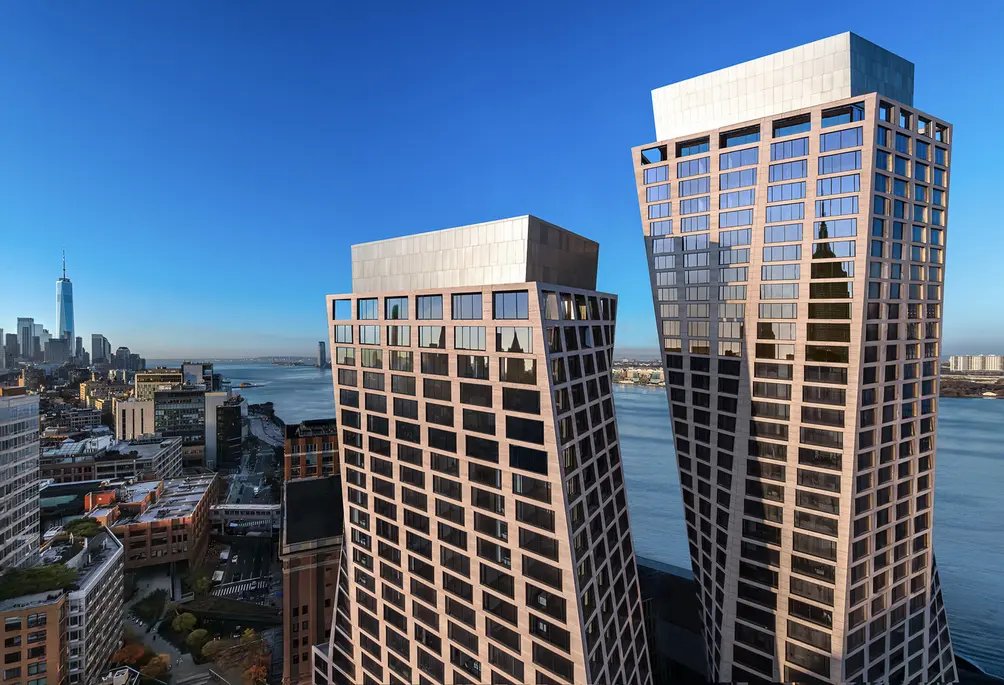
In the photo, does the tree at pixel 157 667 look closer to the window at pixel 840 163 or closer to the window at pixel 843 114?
the window at pixel 840 163

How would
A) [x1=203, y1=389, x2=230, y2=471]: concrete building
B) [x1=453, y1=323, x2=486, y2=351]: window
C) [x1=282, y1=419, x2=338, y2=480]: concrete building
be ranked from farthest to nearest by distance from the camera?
1. [x1=203, y1=389, x2=230, y2=471]: concrete building
2. [x1=282, y1=419, x2=338, y2=480]: concrete building
3. [x1=453, y1=323, x2=486, y2=351]: window

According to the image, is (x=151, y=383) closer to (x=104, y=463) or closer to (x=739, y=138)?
(x=104, y=463)

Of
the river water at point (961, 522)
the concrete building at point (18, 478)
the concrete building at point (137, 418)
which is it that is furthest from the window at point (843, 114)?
the concrete building at point (137, 418)

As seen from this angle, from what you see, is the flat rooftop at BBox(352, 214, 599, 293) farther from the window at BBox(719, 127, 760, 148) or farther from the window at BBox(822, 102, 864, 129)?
the window at BBox(822, 102, 864, 129)

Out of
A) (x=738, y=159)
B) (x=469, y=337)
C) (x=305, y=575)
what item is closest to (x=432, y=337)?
(x=469, y=337)

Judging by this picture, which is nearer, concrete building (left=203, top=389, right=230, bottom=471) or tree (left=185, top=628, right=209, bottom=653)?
tree (left=185, top=628, right=209, bottom=653)

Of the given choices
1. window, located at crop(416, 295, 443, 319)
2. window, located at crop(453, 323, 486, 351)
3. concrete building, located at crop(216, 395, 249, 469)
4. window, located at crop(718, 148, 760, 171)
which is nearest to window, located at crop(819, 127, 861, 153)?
window, located at crop(718, 148, 760, 171)
